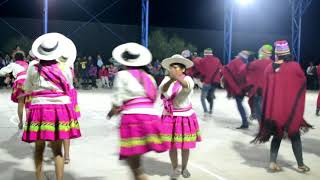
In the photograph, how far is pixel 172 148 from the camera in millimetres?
5652

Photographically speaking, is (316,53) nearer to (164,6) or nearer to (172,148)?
(164,6)

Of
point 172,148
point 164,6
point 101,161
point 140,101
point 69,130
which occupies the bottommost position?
point 101,161

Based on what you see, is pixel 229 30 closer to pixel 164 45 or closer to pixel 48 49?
pixel 164 45

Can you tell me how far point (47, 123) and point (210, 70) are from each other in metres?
7.71

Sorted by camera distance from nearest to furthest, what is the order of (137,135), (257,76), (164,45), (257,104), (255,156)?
(137,135), (255,156), (257,76), (257,104), (164,45)

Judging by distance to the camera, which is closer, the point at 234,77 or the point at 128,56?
the point at 128,56

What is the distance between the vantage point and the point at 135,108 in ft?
14.5

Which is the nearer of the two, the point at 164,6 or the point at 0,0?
the point at 0,0

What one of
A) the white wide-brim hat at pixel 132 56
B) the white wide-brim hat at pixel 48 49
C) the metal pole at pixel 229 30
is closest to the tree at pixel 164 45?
the metal pole at pixel 229 30

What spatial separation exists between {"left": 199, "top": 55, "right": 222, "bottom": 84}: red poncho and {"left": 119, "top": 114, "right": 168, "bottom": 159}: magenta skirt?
777 centimetres

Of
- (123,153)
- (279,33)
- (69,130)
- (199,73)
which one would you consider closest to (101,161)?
(69,130)

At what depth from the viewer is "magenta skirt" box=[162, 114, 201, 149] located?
5.63 metres

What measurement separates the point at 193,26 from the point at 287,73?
82.2 feet

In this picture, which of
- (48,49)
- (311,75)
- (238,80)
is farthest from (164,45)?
(48,49)
